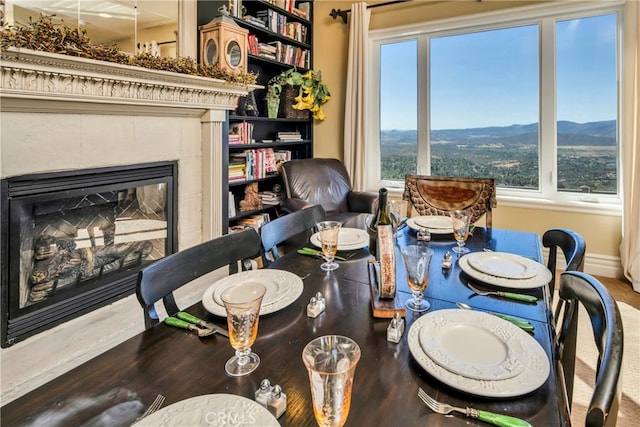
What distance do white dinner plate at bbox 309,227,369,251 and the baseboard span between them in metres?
2.28

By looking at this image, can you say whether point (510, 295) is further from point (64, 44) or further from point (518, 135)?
point (518, 135)

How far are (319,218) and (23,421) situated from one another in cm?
140

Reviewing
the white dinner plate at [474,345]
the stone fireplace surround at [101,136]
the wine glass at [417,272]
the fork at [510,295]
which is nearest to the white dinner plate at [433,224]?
the fork at [510,295]

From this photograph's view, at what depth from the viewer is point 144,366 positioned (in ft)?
2.39

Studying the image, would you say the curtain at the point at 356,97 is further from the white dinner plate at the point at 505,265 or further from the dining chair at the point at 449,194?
the white dinner plate at the point at 505,265

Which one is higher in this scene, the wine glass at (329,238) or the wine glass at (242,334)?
the wine glass at (329,238)

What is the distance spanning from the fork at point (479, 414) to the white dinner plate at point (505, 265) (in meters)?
0.63

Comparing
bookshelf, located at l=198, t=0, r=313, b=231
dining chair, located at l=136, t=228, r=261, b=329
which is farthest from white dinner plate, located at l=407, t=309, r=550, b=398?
bookshelf, located at l=198, t=0, r=313, b=231

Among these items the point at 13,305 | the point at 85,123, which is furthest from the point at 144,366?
the point at 85,123

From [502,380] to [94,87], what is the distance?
2256 millimetres

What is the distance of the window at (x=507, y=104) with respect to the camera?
10.5 ft

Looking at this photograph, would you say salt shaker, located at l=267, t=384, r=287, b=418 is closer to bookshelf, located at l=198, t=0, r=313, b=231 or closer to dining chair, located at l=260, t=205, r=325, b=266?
dining chair, located at l=260, t=205, r=325, b=266

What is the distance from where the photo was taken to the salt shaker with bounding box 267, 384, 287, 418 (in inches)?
23.7

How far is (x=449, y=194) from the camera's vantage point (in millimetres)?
2588
